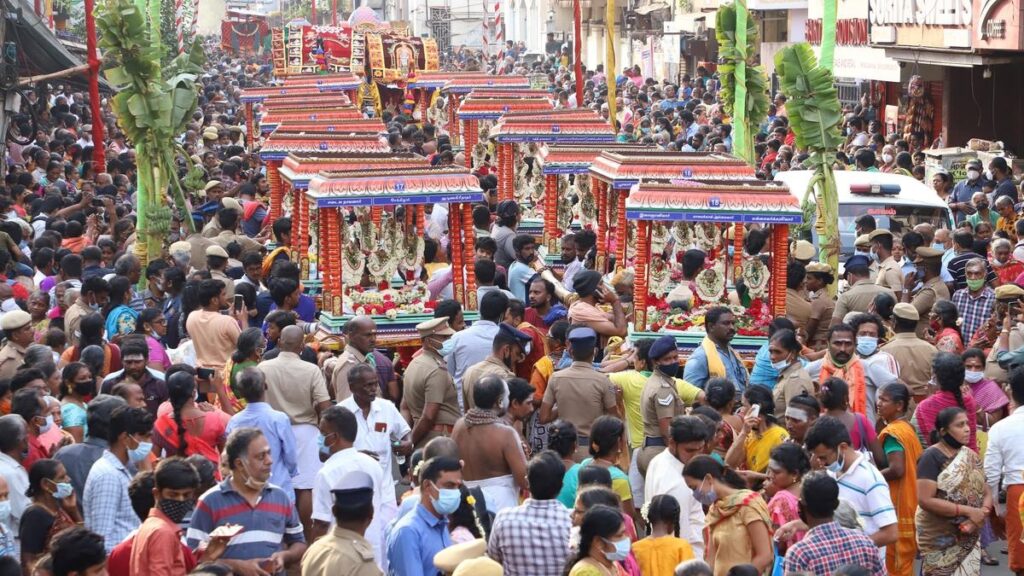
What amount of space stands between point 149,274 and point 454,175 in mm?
2568

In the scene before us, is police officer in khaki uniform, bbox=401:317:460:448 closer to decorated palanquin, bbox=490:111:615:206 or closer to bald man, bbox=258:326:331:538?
bald man, bbox=258:326:331:538

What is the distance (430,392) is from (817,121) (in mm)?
6732

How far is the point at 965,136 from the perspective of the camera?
25516 mm

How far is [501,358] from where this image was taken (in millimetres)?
9414

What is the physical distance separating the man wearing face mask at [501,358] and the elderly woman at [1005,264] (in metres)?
4.98

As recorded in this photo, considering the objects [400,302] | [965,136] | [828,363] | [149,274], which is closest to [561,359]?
[828,363]

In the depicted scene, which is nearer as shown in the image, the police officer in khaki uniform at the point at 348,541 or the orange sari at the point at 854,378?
the police officer in khaki uniform at the point at 348,541

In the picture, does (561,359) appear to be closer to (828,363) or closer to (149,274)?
(828,363)

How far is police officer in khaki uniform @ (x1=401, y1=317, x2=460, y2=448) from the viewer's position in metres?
9.34

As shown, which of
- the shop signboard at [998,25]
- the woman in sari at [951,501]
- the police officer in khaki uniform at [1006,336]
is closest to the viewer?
the woman in sari at [951,501]

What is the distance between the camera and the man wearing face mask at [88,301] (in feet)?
36.6

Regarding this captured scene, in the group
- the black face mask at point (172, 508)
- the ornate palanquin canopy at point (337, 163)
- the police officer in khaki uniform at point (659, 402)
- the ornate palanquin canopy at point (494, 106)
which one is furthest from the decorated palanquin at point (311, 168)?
the ornate palanquin canopy at point (494, 106)

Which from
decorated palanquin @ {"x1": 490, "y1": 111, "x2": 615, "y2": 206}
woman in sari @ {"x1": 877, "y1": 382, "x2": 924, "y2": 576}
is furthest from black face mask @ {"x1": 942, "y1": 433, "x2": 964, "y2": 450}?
decorated palanquin @ {"x1": 490, "y1": 111, "x2": 615, "y2": 206}

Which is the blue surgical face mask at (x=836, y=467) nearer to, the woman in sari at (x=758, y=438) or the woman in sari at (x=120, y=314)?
the woman in sari at (x=758, y=438)
